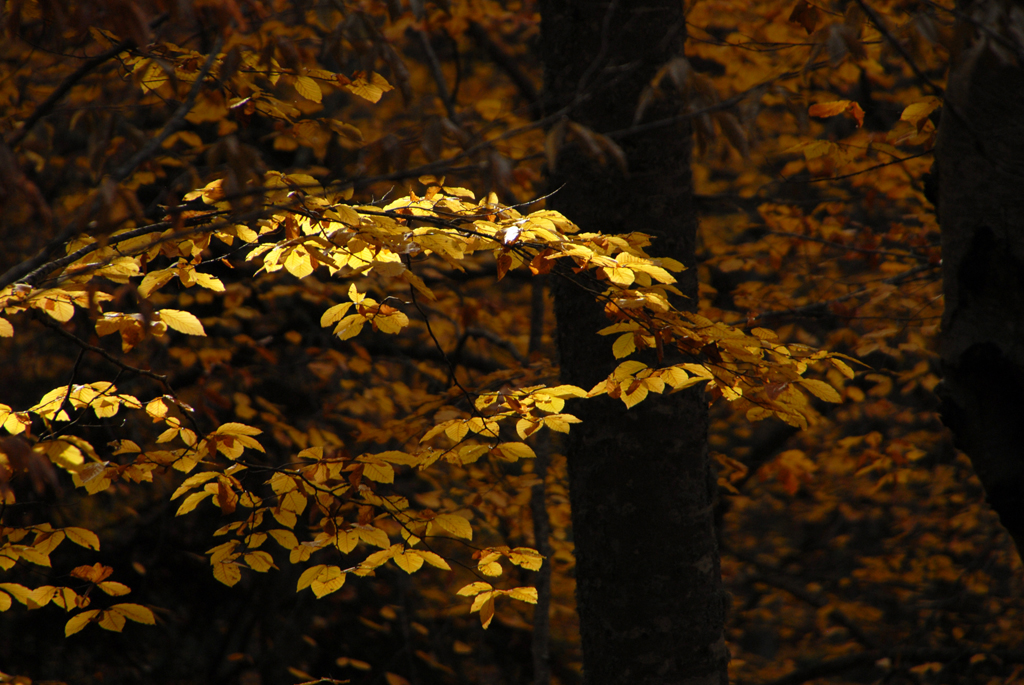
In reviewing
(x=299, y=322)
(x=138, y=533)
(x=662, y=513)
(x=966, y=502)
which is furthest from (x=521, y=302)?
(x=662, y=513)

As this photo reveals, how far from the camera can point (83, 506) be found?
595cm

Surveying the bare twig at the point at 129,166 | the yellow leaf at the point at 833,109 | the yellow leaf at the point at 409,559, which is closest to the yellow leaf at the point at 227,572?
the yellow leaf at the point at 409,559

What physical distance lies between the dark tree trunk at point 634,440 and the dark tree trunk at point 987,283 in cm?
84

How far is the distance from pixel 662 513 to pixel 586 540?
0.31 meters

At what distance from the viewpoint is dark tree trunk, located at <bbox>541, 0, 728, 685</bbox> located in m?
2.53

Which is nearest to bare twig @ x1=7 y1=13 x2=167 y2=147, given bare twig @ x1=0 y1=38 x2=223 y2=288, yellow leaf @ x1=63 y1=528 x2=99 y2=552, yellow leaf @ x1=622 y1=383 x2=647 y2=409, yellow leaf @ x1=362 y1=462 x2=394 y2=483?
bare twig @ x1=0 y1=38 x2=223 y2=288

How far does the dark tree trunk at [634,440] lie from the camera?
253cm

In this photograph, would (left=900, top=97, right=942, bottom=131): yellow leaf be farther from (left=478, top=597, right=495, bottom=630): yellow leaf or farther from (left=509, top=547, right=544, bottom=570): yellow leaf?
(left=478, top=597, right=495, bottom=630): yellow leaf

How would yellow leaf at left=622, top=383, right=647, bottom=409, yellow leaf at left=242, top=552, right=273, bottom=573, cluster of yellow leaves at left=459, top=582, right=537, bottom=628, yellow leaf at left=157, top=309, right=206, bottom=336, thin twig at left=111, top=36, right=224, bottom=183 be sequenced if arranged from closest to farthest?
1. thin twig at left=111, top=36, right=224, bottom=183
2. yellow leaf at left=622, top=383, right=647, bottom=409
3. yellow leaf at left=157, top=309, right=206, bottom=336
4. cluster of yellow leaves at left=459, top=582, right=537, bottom=628
5. yellow leaf at left=242, top=552, right=273, bottom=573

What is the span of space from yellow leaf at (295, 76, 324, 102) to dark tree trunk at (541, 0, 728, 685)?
860 millimetres

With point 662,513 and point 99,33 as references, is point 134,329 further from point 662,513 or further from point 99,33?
point 662,513

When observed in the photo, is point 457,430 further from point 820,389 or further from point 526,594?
point 820,389

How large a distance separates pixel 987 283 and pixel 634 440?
3.96ft

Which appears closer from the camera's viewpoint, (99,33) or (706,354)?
A: (706,354)
